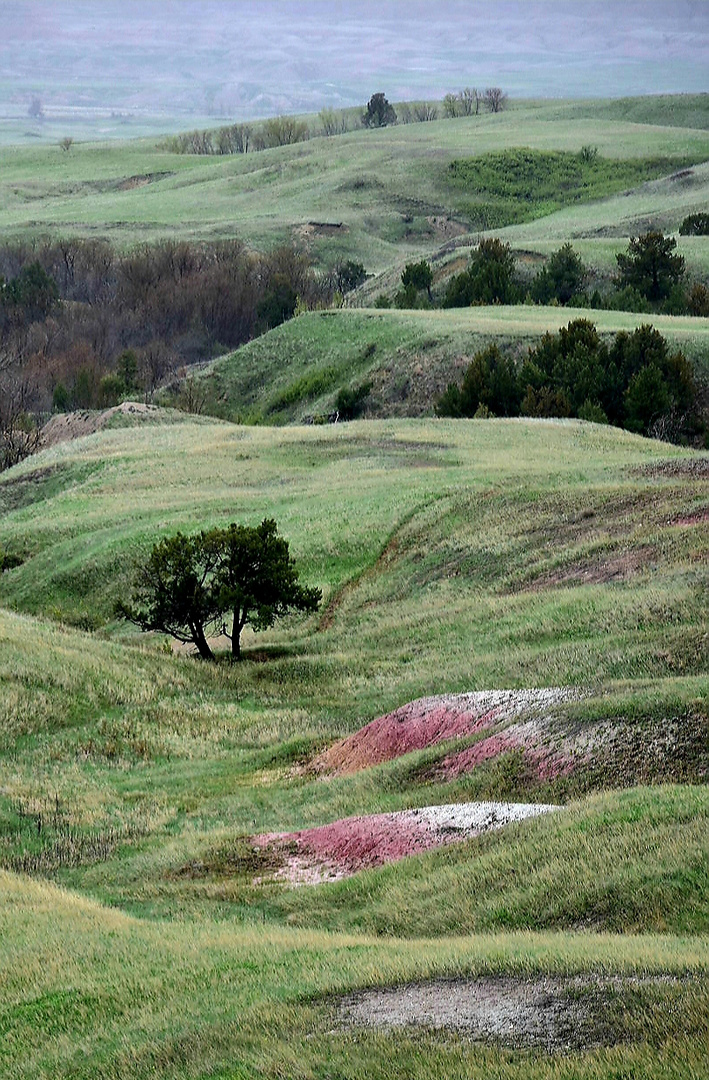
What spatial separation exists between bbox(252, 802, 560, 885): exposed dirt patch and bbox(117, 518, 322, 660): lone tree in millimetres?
14123

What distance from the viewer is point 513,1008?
27.9 feet

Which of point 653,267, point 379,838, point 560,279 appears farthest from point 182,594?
point 560,279

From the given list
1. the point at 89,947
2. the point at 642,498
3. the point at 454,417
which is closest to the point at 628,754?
the point at 89,947

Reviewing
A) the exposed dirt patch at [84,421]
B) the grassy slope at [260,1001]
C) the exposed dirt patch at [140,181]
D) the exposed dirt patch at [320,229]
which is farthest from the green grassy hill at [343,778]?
the exposed dirt patch at [140,181]

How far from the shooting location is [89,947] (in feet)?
39.4

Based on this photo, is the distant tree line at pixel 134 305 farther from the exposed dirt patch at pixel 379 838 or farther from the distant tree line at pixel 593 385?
the exposed dirt patch at pixel 379 838

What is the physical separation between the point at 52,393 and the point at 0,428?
20.4 meters

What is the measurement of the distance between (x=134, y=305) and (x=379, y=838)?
10466 centimetres

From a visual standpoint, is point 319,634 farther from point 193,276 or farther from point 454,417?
point 193,276

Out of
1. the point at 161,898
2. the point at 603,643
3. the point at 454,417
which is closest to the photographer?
the point at 161,898

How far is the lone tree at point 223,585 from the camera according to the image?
1184 inches

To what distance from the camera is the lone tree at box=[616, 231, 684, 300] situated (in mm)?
82938

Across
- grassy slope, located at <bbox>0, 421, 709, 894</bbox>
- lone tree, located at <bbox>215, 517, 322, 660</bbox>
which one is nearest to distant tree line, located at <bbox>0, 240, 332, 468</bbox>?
grassy slope, located at <bbox>0, 421, 709, 894</bbox>

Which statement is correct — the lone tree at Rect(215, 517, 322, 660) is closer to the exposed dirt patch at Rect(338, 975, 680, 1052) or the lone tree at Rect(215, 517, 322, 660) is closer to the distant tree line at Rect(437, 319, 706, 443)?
the exposed dirt patch at Rect(338, 975, 680, 1052)
